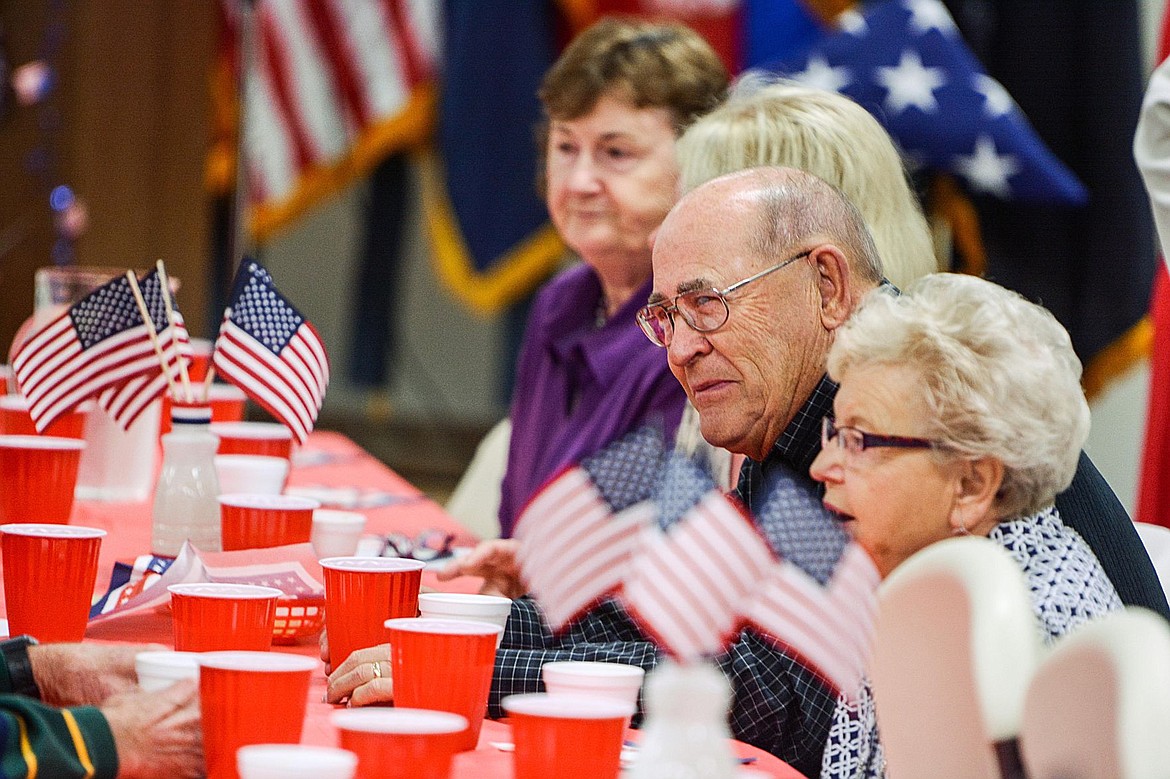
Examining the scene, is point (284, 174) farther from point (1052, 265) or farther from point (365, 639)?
point (365, 639)

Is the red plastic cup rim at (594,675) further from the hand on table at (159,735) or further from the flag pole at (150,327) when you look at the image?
the flag pole at (150,327)

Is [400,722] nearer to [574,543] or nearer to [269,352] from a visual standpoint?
[574,543]

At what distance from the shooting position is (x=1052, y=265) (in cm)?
509

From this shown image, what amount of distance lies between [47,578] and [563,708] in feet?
2.45

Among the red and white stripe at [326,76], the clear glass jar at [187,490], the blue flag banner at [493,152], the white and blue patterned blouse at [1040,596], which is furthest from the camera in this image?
the red and white stripe at [326,76]

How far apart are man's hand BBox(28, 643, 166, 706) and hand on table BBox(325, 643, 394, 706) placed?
21cm

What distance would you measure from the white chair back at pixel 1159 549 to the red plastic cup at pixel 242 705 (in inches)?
44.3

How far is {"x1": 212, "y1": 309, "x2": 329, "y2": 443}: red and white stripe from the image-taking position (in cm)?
234

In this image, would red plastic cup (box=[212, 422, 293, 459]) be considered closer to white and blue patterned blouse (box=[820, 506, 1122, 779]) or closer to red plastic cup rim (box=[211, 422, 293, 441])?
red plastic cup rim (box=[211, 422, 293, 441])

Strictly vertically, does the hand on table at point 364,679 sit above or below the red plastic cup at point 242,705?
below

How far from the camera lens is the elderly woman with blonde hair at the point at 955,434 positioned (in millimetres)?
1671

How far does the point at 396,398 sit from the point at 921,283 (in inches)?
284

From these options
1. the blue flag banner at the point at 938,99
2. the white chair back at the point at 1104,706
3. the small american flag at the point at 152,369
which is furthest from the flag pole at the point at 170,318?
the blue flag banner at the point at 938,99

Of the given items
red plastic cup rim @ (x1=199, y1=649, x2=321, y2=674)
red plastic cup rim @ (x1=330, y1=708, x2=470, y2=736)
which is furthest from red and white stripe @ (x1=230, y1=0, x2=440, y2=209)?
red plastic cup rim @ (x1=330, y1=708, x2=470, y2=736)
